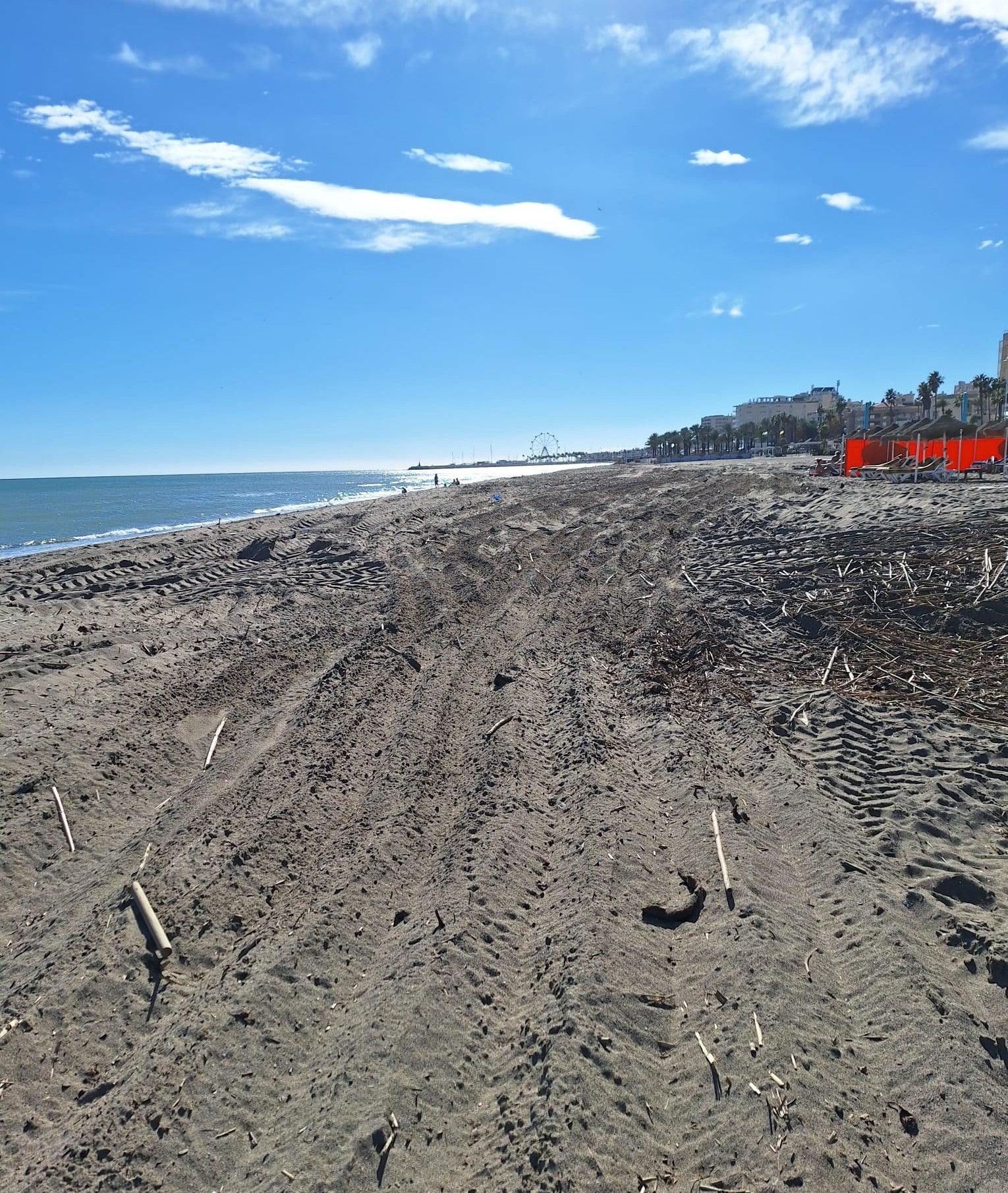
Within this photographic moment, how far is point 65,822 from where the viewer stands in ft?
17.7

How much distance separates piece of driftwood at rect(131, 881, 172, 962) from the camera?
3.98m

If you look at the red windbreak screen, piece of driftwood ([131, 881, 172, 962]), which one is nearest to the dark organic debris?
piece of driftwood ([131, 881, 172, 962])

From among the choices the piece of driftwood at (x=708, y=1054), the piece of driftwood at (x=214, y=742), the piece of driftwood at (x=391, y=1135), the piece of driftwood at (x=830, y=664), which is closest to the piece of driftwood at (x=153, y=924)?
the piece of driftwood at (x=391, y=1135)

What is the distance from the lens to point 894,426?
2723 cm

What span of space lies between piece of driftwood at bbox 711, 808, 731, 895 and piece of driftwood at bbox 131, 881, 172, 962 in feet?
11.3

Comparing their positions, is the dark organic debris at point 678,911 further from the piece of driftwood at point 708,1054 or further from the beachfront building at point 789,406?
the beachfront building at point 789,406

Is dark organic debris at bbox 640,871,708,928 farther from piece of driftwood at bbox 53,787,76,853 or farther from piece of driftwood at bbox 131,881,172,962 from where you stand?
piece of driftwood at bbox 53,787,76,853

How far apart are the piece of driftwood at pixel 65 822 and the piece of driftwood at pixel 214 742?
1.16m

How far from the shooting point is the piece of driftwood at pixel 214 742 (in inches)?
255

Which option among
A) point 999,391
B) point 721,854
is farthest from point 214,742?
point 999,391

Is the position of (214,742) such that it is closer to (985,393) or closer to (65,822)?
(65,822)

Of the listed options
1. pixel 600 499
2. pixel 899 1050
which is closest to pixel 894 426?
pixel 600 499

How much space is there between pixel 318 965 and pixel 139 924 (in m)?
1.28

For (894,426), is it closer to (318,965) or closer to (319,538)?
(319,538)
